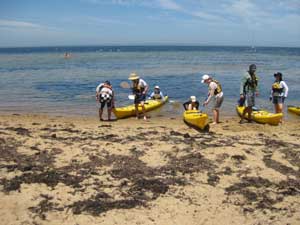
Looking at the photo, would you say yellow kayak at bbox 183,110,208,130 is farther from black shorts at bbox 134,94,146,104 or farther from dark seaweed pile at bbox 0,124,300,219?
black shorts at bbox 134,94,146,104

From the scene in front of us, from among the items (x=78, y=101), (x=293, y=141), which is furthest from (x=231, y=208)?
(x=78, y=101)

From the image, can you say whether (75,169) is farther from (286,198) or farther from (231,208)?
(286,198)

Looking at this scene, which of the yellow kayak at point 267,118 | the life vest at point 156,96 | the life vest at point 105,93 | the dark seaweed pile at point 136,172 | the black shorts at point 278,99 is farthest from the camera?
the life vest at point 156,96

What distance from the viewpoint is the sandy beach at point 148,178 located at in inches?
212

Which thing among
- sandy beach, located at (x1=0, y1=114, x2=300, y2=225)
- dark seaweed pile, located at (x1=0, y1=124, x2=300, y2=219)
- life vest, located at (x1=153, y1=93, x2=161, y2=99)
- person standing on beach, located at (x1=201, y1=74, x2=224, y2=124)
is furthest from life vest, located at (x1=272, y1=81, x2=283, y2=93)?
life vest, located at (x1=153, y1=93, x2=161, y2=99)

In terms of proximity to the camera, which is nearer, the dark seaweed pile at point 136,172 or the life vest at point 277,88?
the dark seaweed pile at point 136,172

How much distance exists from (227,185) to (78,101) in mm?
12087

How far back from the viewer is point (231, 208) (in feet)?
18.4

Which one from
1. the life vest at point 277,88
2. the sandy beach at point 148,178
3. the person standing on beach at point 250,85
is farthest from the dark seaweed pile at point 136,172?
the life vest at point 277,88

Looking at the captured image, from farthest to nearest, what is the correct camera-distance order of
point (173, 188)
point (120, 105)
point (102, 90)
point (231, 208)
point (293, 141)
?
point (120, 105) < point (102, 90) < point (293, 141) < point (173, 188) < point (231, 208)

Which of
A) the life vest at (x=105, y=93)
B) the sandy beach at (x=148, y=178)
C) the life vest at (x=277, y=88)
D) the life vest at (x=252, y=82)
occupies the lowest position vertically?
the sandy beach at (x=148, y=178)

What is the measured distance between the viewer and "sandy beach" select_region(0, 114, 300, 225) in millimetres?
5395

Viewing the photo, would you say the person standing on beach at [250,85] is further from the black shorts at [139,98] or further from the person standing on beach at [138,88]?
the black shorts at [139,98]

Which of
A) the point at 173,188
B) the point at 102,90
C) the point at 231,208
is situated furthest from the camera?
the point at 102,90
